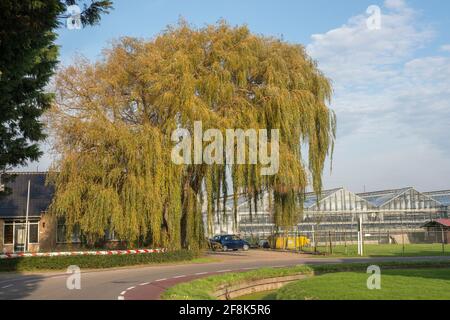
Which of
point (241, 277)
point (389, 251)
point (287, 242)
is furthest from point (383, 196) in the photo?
point (241, 277)

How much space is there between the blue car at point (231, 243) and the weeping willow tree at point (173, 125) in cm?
1232

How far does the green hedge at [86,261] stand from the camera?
83.5 feet

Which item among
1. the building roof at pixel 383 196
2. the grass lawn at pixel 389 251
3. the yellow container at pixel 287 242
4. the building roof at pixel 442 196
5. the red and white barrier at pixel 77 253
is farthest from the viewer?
the building roof at pixel 442 196

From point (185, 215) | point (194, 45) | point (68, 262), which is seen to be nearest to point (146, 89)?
point (194, 45)

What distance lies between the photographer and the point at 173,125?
28.7 meters

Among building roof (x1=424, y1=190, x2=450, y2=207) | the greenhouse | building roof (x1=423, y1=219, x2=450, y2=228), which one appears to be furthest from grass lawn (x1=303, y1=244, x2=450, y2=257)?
building roof (x1=424, y1=190, x2=450, y2=207)

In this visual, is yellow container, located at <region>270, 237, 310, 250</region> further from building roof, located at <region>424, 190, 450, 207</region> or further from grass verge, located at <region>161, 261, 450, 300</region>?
building roof, located at <region>424, 190, 450, 207</region>

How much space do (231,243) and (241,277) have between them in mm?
25406

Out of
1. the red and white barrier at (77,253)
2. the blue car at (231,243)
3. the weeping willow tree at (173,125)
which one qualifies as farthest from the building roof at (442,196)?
the red and white barrier at (77,253)

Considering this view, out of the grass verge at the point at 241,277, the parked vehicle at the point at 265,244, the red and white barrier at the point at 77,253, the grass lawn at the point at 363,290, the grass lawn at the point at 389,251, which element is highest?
the red and white barrier at the point at 77,253

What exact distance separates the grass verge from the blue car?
67.0ft

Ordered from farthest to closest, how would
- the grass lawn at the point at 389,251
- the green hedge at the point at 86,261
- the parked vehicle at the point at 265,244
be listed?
the parked vehicle at the point at 265,244, the grass lawn at the point at 389,251, the green hedge at the point at 86,261

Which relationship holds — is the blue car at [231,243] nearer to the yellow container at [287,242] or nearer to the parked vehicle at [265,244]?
the yellow container at [287,242]
